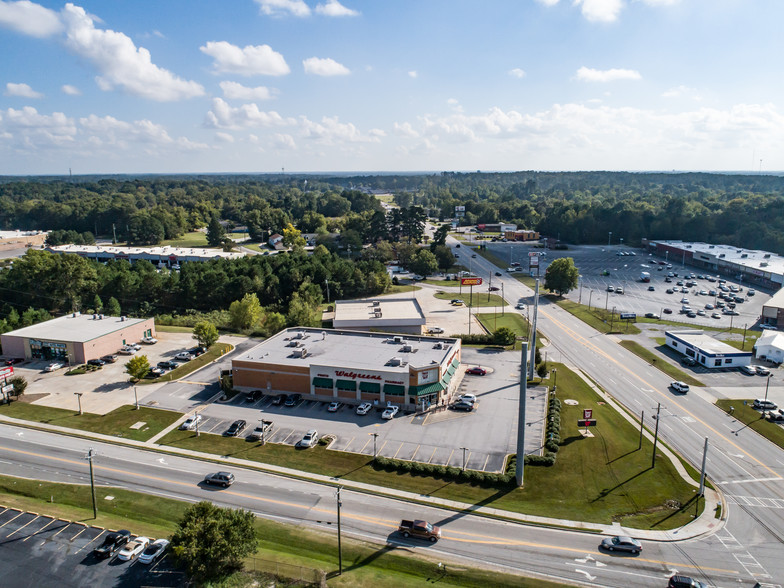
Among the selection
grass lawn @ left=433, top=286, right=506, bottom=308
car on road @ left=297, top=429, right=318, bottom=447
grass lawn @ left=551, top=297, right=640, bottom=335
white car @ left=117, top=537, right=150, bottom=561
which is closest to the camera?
white car @ left=117, top=537, right=150, bottom=561

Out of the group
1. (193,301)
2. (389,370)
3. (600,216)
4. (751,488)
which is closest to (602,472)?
A: (751,488)

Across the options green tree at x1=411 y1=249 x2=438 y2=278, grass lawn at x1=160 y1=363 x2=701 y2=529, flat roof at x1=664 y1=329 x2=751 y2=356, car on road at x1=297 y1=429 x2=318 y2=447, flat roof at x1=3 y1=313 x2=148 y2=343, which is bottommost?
grass lawn at x1=160 y1=363 x2=701 y2=529

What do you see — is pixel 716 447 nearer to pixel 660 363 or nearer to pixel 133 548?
pixel 660 363

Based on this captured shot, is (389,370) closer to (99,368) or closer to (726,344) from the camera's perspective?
(99,368)

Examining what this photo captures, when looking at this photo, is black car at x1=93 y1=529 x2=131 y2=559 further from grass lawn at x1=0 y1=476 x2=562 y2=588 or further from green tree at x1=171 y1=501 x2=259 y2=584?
green tree at x1=171 y1=501 x2=259 y2=584

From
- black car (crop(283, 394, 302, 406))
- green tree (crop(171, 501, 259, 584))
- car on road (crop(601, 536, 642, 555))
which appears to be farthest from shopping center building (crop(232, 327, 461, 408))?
green tree (crop(171, 501, 259, 584))

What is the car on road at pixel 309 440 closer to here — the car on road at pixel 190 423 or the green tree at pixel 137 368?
the car on road at pixel 190 423
